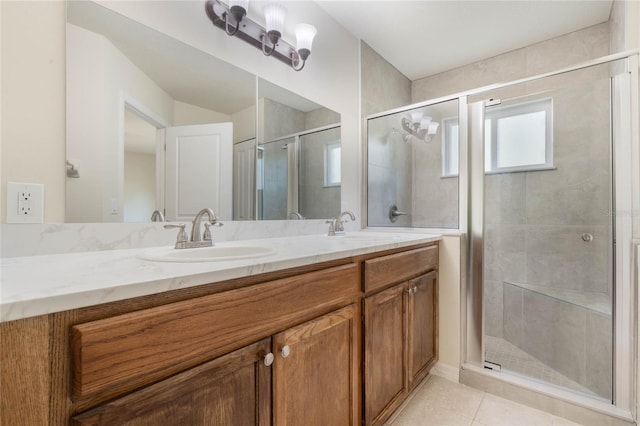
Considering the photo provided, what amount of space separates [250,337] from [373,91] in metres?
2.27

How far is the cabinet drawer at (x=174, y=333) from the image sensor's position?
1.56 ft

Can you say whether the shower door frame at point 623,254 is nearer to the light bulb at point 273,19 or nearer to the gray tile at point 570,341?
the gray tile at point 570,341

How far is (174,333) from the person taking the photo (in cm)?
58

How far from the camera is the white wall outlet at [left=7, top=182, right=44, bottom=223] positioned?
2.78ft

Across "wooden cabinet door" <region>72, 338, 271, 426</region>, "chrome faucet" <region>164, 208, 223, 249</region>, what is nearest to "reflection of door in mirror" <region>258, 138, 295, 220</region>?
"chrome faucet" <region>164, 208, 223, 249</region>

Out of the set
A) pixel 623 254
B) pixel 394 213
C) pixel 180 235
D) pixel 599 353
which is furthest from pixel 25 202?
pixel 599 353

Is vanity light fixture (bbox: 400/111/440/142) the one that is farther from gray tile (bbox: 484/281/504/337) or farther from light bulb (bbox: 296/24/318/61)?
gray tile (bbox: 484/281/504/337)

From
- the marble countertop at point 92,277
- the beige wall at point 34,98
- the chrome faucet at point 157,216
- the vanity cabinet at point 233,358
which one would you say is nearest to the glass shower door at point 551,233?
the vanity cabinet at point 233,358

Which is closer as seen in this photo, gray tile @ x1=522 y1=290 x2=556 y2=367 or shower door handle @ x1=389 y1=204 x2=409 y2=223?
gray tile @ x1=522 y1=290 x2=556 y2=367

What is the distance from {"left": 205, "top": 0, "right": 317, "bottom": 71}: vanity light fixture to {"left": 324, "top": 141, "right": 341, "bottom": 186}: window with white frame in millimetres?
551

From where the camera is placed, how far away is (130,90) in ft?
3.67

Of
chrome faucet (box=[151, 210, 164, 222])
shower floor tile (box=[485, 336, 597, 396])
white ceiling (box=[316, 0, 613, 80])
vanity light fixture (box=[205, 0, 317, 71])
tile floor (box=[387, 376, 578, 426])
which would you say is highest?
white ceiling (box=[316, 0, 613, 80])

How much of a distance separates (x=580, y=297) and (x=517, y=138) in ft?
3.60

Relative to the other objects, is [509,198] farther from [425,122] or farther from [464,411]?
[464,411]
